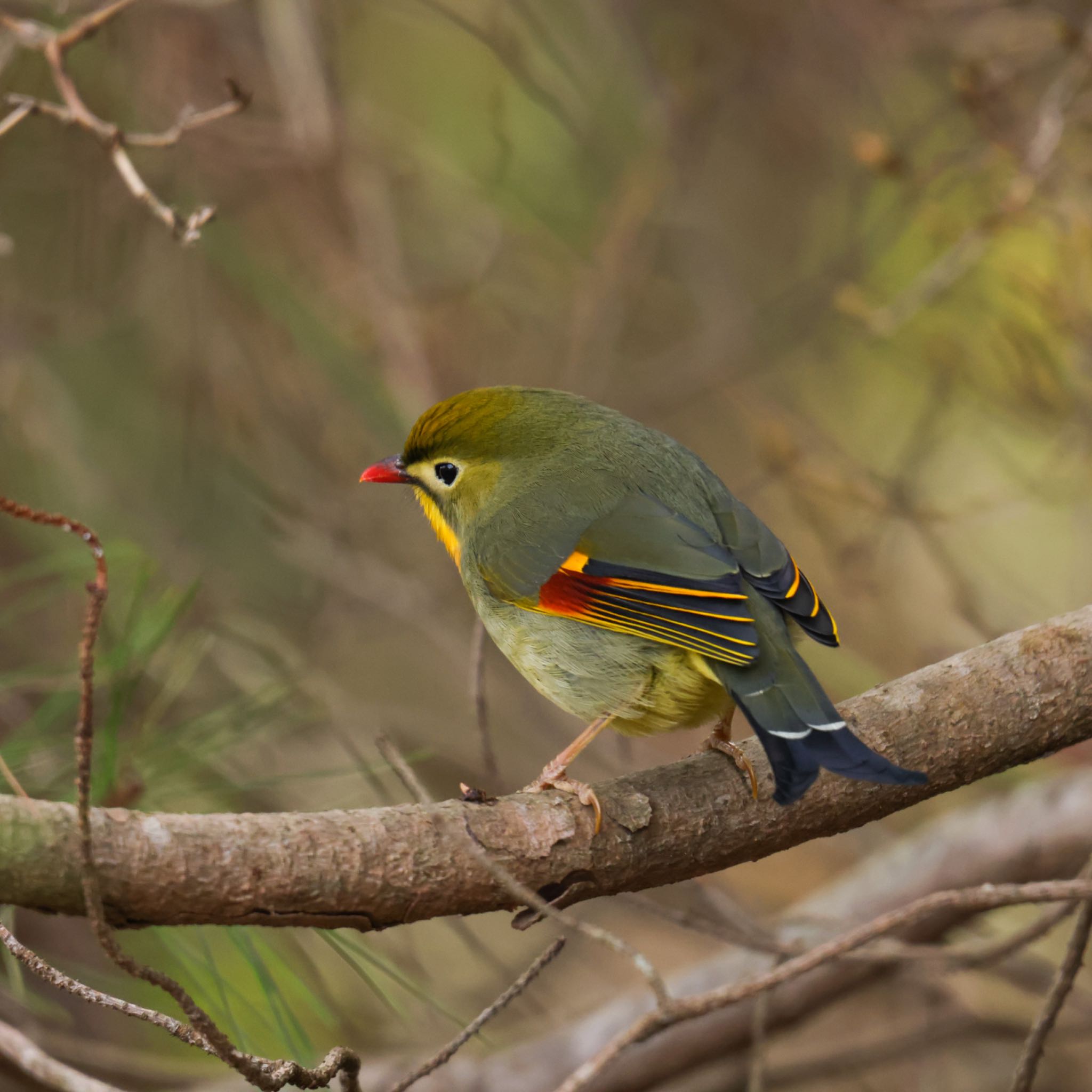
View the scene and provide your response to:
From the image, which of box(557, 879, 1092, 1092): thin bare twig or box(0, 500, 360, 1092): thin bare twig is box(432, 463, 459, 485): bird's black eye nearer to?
box(0, 500, 360, 1092): thin bare twig

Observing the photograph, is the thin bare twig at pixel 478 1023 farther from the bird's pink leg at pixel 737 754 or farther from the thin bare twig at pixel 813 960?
the bird's pink leg at pixel 737 754

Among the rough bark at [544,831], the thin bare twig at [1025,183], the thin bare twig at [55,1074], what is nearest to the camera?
the thin bare twig at [55,1074]

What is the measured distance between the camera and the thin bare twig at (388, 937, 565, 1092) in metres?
2.15

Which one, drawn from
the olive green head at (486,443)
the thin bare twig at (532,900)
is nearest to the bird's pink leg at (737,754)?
the thin bare twig at (532,900)

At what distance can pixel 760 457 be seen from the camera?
18.2ft

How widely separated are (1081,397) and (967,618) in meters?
1.23

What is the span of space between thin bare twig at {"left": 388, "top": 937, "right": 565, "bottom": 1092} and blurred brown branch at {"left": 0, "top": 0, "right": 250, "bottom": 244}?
1.68 meters

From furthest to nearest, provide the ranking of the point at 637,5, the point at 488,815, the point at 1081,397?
the point at 637,5 < the point at 1081,397 < the point at 488,815

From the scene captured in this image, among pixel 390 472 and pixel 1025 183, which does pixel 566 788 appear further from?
pixel 1025 183

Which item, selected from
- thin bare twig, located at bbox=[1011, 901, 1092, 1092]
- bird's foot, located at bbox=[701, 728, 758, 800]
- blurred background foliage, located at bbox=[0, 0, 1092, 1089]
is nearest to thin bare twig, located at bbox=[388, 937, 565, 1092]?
bird's foot, located at bbox=[701, 728, 758, 800]

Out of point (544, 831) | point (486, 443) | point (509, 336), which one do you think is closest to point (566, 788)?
point (544, 831)

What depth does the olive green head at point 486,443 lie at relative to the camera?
140 inches

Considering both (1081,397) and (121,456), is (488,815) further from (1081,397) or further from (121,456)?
(121,456)

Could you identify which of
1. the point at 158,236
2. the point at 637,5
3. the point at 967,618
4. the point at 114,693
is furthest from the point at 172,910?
the point at 637,5
